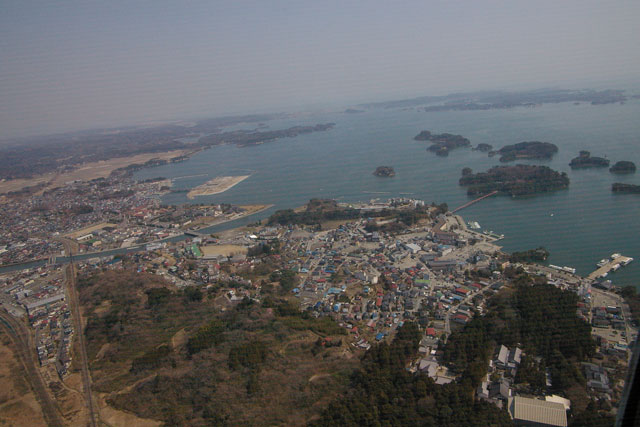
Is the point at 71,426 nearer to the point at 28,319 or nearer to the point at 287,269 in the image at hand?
the point at 28,319

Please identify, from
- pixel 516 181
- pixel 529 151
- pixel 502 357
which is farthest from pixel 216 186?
pixel 502 357

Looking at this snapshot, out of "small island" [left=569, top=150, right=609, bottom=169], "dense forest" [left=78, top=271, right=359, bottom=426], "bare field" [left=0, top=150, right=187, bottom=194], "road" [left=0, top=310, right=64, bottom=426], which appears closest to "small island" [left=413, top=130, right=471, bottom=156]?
"small island" [left=569, top=150, right=609, bottom=169]

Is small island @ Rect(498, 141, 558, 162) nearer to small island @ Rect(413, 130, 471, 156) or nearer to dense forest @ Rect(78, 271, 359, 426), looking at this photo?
small island @ Rect(413, 130, 471, 156)

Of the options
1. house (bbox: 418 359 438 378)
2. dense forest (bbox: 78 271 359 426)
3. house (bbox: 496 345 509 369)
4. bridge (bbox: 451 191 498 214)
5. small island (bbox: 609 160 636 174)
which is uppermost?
small island (bbox: 609 160 636 174)

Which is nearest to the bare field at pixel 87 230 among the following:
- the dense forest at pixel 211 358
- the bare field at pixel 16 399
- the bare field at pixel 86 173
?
the dense forest at pixel 211 358

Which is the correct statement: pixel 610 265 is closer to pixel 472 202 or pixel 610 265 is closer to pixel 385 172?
pixel 472 202

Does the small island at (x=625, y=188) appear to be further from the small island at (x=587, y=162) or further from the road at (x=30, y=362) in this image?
the road at (x=30, y=362)
